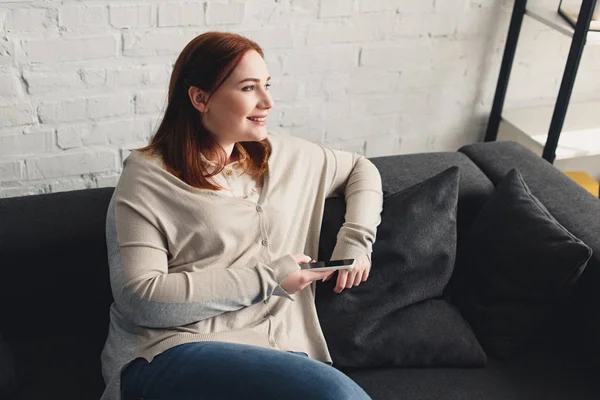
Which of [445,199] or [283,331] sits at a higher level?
[445,199]

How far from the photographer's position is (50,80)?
2.32 m

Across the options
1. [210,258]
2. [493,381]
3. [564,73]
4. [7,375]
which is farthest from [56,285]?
[564,73]

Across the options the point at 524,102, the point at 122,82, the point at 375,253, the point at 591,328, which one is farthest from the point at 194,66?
the point at 524,102

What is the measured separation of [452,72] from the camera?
284cm

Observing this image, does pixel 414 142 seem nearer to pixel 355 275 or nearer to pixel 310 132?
pixel 310 132

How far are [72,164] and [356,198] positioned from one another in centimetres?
100

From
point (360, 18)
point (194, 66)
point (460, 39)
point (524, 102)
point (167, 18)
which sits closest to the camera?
point (194, 66)

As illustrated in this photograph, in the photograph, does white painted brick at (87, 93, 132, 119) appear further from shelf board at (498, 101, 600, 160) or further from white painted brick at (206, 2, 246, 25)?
shelf board at (498, 101, 600, 160)

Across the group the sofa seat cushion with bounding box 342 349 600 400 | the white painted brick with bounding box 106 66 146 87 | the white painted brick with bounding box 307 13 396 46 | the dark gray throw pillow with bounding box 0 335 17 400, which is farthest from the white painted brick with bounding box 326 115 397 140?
the dark gray throw pillow with bounding box 0 335 17 400

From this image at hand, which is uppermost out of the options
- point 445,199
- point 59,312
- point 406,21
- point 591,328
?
point 406,21

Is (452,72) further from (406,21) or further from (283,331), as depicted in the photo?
(283,331)

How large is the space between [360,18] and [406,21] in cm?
17

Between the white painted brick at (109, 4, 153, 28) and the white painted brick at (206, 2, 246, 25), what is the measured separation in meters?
0.18

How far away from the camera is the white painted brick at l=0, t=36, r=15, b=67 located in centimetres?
222
